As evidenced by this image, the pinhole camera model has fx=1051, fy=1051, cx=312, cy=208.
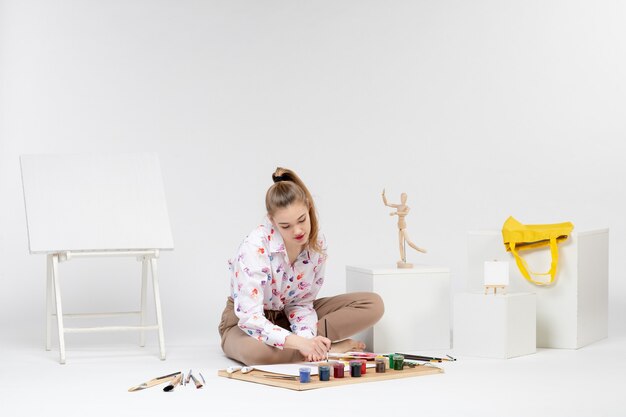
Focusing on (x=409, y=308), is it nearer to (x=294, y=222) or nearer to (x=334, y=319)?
(x=334, y=319)

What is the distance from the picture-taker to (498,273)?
422 centimetres

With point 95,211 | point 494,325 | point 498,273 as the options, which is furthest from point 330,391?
point 95,211

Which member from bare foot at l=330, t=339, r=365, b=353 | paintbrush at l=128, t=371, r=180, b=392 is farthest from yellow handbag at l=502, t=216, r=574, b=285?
paintbrush at l=128, t=371, r=180, b=392

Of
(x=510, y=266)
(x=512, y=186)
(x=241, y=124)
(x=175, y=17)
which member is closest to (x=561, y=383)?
(x=510, y=266)

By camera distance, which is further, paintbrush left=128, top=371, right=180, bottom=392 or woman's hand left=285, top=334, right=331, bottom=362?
woman's hand left=285, top=334, right=331, bottom=362

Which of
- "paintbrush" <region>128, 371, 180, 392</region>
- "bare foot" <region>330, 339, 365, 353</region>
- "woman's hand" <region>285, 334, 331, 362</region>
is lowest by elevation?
"bare foot" <region>330, 339, 365, 353</region>

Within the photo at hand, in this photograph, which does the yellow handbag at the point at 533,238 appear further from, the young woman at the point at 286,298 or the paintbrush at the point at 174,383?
the paintbrush at the point at 174,383

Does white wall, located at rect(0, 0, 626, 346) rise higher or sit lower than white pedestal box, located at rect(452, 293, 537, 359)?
higher

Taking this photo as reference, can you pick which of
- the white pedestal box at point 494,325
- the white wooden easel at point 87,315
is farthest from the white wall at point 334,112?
the white pedestal box at point 494,325

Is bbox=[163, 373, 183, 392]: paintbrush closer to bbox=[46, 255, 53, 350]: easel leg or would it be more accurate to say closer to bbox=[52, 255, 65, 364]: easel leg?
bbox=[52, 255, 65, 364]: easel leg

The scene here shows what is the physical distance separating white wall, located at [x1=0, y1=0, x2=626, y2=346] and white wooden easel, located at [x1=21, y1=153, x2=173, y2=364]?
3.39 feet

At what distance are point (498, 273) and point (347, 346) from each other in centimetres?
67

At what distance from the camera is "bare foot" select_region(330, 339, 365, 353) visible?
4137mm

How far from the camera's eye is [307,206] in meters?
3.93
